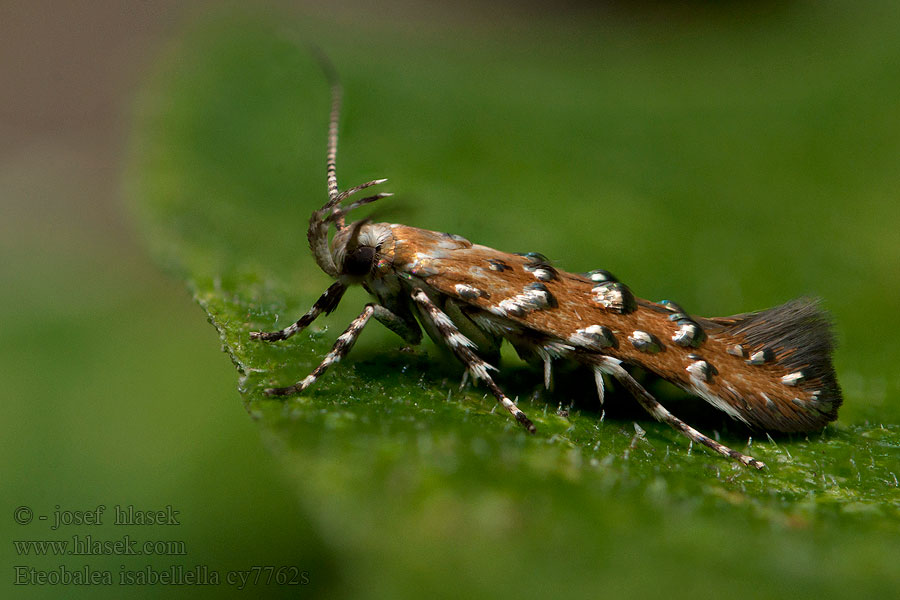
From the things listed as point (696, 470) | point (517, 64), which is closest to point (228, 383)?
point (696, 470)

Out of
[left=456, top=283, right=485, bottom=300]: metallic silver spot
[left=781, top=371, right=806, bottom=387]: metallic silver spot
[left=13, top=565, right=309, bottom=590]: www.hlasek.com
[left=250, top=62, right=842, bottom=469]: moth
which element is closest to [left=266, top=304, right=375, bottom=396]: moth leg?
[left=250, top=62, right=842, bottom=469]: moth

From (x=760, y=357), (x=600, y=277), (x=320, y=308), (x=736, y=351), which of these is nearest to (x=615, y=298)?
(x=600, y=277)

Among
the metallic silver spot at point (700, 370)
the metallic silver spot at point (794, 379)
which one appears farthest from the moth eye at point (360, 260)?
the metallic silver spot at point (794, 379)

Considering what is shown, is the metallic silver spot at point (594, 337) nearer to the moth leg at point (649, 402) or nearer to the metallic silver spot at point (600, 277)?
the moth leg at point (649, 402)

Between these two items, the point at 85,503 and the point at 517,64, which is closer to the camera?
the point at 85,503

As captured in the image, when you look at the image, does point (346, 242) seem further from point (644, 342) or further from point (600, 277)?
point (644, 342)

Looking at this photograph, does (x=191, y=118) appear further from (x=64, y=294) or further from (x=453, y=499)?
(x=453, y=499)
